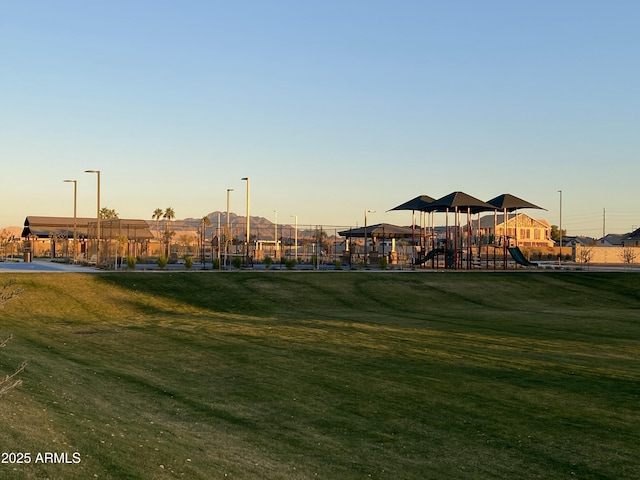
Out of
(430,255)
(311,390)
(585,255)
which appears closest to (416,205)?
(430,255)

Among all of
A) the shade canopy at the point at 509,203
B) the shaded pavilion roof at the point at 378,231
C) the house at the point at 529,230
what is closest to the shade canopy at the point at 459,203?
the shade canopy at the point at 509,203

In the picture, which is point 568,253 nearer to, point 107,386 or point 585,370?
point 585,370

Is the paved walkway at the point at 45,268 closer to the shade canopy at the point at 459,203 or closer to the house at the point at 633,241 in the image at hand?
the shade canopy at the point at 459,203

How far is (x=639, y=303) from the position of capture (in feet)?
122

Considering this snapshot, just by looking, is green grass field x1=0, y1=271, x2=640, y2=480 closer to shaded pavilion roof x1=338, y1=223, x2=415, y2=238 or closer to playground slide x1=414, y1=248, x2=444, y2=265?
playground slide x1=414, y1=248, x2=444, y2=265

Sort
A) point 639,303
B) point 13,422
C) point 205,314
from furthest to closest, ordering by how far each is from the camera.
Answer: point 639,303, point 205,314, point 13,422

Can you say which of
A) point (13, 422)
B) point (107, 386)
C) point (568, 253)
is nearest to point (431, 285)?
point (107, 386)

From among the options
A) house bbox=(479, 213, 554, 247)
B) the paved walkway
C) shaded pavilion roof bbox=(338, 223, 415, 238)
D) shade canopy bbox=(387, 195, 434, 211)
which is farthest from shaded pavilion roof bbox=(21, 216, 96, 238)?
house bbox=(479, 213, 554, 247)

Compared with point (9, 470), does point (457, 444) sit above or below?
below

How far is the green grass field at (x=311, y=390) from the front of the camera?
9.56m

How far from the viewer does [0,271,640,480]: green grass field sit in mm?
9562

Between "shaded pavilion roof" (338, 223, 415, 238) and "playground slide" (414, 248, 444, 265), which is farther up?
"shaded pavilion roof" (338, 223, 415, 238)

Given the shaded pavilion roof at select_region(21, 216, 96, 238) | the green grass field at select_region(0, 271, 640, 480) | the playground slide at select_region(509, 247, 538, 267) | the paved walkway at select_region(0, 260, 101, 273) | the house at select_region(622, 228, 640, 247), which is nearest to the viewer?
the green grass field at select_region(0, 271, 640, 480)

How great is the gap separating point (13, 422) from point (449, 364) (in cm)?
1099
